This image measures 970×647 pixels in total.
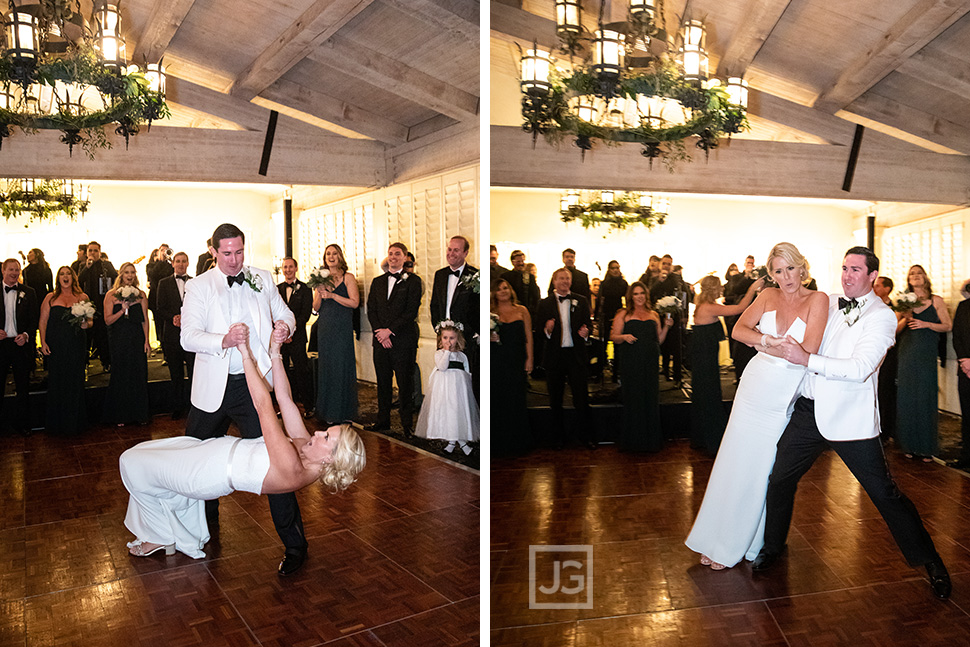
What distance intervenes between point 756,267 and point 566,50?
1028 millimetres

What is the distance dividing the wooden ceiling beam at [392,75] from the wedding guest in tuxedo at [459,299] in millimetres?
573

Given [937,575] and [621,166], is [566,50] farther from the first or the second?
[937,575]

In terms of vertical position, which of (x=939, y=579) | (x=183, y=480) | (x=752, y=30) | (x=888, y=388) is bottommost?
(x=939, y=579)

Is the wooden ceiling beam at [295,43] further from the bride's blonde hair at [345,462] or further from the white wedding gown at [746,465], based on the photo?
the white wedding gown at [746,465]

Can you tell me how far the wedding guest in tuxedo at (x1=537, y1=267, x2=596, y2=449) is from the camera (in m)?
2.39

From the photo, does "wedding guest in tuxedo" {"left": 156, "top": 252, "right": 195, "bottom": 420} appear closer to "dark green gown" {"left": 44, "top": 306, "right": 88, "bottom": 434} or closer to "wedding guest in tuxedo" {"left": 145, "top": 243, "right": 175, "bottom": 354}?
"wedding guest in tuxedo" {"left": 145, "top": 243, "right": 175, "bottom": 354}

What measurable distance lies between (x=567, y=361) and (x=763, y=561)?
990 millimetres

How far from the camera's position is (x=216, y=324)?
8.20ft

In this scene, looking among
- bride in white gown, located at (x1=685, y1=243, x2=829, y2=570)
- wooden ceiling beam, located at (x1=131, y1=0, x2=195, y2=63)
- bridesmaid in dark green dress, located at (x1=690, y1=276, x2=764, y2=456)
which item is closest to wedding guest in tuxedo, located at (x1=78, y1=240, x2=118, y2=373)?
wooden ceiling beam, located at (x1=131, y1=0, x2=195, y2=63)

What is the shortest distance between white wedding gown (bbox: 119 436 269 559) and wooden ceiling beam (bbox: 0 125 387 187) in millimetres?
1007

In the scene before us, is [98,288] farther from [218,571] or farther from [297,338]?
[218,571]

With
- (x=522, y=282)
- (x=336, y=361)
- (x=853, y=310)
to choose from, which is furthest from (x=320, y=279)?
(x=853, y=310)

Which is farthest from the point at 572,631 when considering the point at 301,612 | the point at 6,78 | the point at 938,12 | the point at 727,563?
the point at 6,78

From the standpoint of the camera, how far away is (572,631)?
7.95ft
